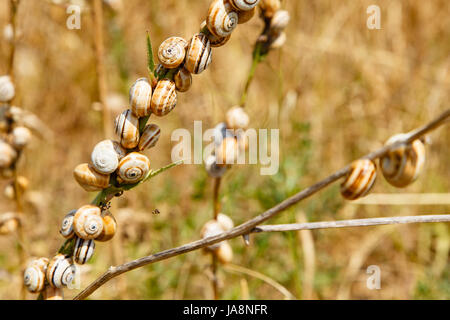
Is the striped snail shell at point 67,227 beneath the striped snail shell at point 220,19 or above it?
beneath

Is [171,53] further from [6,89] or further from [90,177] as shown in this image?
[6,89]

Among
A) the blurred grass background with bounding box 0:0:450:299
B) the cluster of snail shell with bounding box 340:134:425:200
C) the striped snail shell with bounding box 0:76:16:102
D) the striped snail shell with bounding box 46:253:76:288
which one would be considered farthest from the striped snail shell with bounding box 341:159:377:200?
the striped snail shell with bounding box 0:76:16:102

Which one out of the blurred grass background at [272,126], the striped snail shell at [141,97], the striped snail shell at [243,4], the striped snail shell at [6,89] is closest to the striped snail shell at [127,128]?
the striped snail shell at [141,97]

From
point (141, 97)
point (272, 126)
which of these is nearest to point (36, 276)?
point (141, 97)

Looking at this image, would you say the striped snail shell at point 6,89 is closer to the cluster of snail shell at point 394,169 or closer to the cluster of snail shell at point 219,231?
the cluster of snail shell at point 219,231

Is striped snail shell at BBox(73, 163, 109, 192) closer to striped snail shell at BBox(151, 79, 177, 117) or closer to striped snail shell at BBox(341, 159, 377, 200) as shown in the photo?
striped snail shell at BBox(151, 79, 177, 117)
